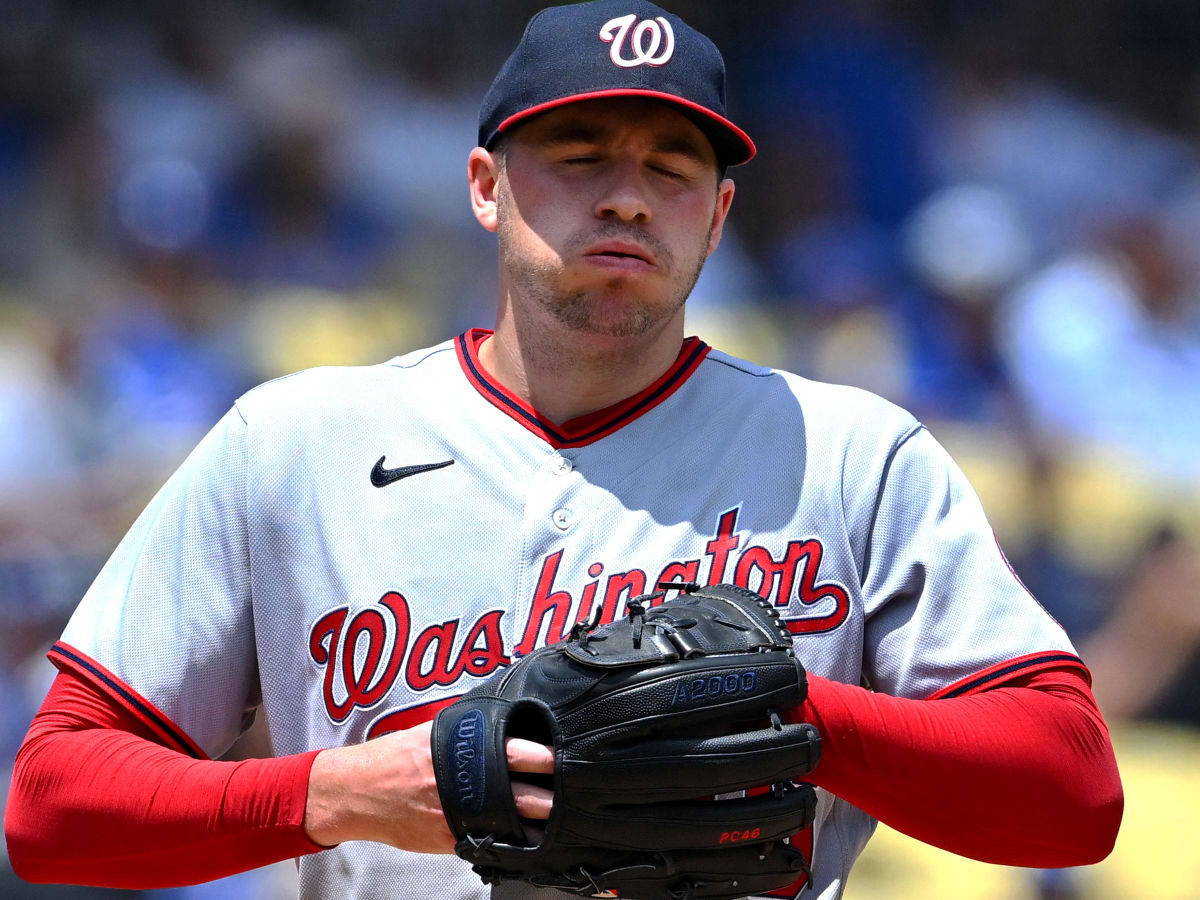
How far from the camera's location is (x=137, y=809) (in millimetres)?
1448

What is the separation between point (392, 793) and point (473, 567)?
0.33m

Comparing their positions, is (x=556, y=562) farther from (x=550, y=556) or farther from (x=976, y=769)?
(x=976, y=769)

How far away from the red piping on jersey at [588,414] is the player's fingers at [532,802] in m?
0.54

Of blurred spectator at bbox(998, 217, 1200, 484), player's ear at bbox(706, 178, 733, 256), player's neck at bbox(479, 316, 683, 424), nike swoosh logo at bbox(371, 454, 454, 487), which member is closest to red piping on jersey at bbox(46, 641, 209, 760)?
nike swoosh logo at bbox(371, 454, 454, 487)

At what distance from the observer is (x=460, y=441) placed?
5.55ft

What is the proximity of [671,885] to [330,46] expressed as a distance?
4.61 m

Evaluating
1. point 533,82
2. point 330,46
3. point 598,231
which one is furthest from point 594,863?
point 330,46

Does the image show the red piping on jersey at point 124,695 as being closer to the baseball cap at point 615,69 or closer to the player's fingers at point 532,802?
the player's fingers at point 532,802

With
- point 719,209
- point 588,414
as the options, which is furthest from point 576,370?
point 719,209

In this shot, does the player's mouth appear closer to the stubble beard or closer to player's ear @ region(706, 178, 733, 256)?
the stubble beard

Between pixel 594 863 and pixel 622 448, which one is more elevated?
pixel 622 448

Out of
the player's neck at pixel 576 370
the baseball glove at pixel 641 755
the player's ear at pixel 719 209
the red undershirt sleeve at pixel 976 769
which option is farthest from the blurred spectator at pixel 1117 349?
the baseball glove at pixel 641 755

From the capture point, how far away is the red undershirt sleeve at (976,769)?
4.63 ft

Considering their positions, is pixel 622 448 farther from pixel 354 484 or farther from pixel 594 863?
pixel 594 863
